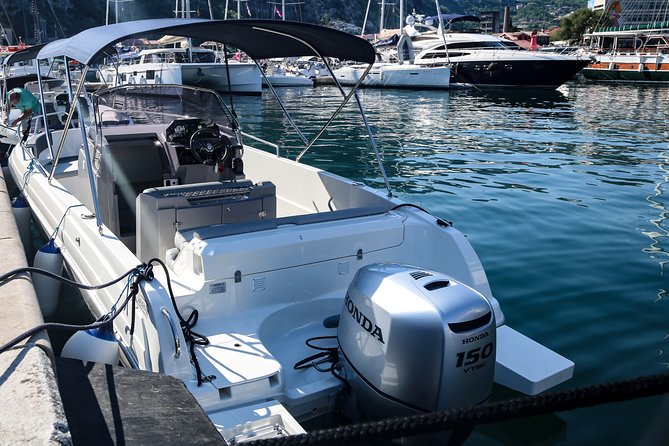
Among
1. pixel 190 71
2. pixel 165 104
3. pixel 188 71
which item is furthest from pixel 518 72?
pixel 165 104

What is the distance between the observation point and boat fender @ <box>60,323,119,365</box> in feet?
11.0

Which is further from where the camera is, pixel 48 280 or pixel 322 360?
pixel 48 280

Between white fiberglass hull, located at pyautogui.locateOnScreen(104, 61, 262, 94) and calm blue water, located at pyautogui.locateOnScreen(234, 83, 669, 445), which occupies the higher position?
white fiberglass hull, located at pyautogui.locateOnScreen(104, 61, 262, 94)

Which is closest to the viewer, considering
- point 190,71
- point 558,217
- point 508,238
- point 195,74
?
point 508,238

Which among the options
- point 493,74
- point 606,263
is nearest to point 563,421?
point 606,263

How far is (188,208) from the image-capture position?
4141 millimetres

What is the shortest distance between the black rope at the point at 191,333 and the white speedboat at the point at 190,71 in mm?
26636

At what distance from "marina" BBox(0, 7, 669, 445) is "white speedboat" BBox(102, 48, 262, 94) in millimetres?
16172

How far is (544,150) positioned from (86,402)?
12.6m

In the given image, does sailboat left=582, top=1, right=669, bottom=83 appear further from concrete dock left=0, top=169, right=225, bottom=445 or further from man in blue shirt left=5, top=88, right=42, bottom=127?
concrete dock left=0, top=169, right=225, bottom=445

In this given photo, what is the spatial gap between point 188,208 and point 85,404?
215 centimetres

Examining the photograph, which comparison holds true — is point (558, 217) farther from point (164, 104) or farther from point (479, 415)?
point (479, 415)

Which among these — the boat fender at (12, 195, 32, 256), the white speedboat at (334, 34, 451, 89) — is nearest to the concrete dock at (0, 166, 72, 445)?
the boat fender at (12, 195, 32, 256)

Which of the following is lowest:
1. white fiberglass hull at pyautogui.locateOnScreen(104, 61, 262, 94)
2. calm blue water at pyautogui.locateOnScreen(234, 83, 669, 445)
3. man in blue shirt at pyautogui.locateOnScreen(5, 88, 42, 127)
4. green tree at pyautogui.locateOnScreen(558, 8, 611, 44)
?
calm blue water at pyautogui.locateOnScreen(234, 83, 669, 445)
